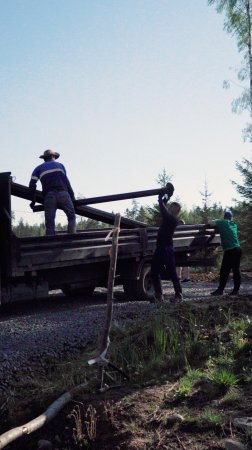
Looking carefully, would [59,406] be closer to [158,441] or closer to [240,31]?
[158,441]

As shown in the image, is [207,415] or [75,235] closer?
[207,415]

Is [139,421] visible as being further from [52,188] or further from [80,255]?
[52,188]

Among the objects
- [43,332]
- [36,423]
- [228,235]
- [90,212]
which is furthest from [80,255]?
[36,423]

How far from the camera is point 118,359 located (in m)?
5.55

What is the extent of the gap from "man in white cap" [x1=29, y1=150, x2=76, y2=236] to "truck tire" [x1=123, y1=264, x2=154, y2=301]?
1.58m

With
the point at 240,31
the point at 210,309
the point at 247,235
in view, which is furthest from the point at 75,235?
the point at 240,31

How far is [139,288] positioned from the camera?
1013 centimetres

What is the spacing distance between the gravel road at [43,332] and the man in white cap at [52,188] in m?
1.55

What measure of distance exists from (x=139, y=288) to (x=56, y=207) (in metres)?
2.18

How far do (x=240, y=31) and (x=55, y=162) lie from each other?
527 inches

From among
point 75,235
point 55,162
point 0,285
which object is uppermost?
point 55,162

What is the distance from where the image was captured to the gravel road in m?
5.54

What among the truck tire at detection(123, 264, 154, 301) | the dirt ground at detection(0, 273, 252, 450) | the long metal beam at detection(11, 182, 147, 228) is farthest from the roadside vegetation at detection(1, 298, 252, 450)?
the long metal beam at detection(11, 182, 147, 228)

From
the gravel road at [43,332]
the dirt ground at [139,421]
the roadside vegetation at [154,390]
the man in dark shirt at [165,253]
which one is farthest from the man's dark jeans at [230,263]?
the dirt ground at [139,421]
